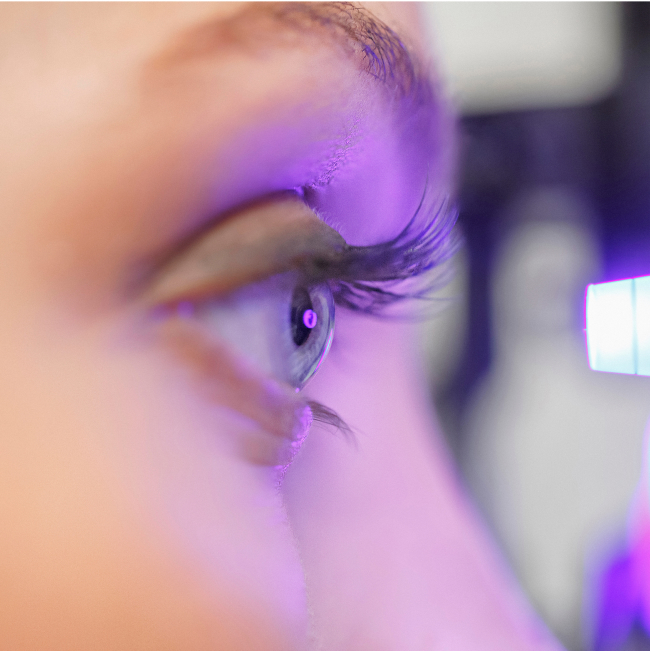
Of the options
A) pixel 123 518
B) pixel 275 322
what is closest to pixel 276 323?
pixel 275 322

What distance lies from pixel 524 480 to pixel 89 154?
495 mm

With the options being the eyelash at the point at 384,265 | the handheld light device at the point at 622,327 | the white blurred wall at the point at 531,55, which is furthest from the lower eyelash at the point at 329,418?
the white blurred wall at the point at 531,55

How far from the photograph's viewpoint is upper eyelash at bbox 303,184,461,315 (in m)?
0.28

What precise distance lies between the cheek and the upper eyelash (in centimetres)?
11

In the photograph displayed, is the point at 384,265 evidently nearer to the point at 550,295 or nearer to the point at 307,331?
the point at 307,331

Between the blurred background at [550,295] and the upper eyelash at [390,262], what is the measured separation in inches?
4.6

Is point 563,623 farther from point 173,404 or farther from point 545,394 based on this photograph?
point 173,404

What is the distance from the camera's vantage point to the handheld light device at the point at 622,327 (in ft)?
0.93

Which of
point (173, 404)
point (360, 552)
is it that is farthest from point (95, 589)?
point (360, 552)

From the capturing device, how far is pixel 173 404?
7.3 inches

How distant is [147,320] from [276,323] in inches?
3.0

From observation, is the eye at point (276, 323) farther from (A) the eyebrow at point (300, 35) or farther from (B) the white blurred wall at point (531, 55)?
(B) the white blurred wall at point (531, 55)

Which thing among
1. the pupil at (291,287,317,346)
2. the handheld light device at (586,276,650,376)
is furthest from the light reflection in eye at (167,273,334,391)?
the handheld light device at (586,276,650,376)

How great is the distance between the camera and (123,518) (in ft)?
0.53
